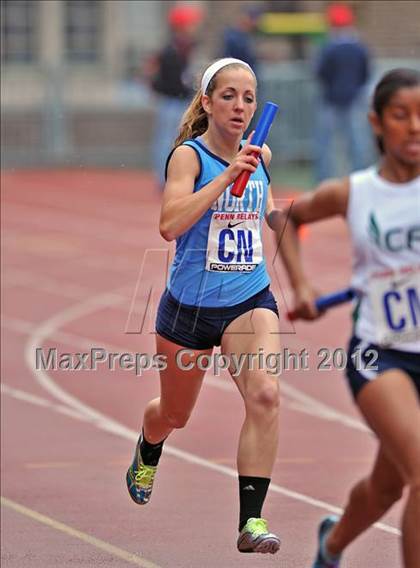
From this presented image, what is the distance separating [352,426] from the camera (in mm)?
9812

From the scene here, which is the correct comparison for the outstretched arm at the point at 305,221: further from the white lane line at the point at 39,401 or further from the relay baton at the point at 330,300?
the white lane line at the point at 39,401

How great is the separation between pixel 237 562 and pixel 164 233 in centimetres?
163

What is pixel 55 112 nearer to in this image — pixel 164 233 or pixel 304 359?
pixel 304 359

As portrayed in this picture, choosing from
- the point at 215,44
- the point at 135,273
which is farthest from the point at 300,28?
the point at 135,273

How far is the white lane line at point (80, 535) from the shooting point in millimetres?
6867

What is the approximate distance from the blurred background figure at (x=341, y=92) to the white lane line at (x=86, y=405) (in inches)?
248

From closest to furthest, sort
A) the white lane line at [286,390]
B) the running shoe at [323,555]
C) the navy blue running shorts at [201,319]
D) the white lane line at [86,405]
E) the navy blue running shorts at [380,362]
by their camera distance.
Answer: the navy blue running shorts at [380,362] → the running shoe at [323,555] → the navy blue running shorts at [201,319] → the white lane line at [86,405] → the white lane line at [286,390]

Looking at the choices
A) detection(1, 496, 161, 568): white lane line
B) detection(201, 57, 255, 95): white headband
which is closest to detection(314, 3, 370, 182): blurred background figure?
detection(1, 496, 161, 568): white lane line

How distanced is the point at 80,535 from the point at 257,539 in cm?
148

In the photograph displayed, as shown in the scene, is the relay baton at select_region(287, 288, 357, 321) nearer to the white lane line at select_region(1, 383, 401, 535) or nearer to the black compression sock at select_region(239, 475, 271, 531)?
the black compression sock at select_region(239, 475, 271, 531)

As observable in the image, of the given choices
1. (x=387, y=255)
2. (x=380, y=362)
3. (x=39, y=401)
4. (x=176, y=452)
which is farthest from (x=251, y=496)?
(x=39, y=401)

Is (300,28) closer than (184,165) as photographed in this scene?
No

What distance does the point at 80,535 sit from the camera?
7316 millimetres

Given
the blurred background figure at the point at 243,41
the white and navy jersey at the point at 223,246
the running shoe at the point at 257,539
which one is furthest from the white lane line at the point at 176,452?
the blurred background figure at the point at 243,41
